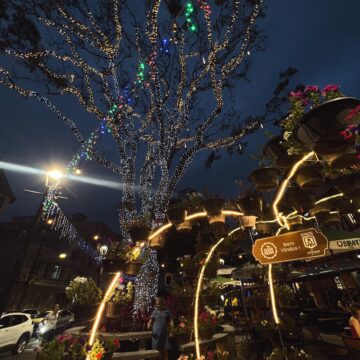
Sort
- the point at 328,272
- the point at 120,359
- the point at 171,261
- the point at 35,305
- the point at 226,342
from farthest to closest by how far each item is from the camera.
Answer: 1. the point at 35,305
2. the point at 171,261
3. the point at 328,272
4. the point at 226,342
5. the point at 120,359

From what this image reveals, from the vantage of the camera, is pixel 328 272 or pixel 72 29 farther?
pixel 328 272

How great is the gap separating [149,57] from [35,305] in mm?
31614

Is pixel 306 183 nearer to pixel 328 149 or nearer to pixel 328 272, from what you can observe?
pixel 328 149

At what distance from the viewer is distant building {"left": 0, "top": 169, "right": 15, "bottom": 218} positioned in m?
26.4

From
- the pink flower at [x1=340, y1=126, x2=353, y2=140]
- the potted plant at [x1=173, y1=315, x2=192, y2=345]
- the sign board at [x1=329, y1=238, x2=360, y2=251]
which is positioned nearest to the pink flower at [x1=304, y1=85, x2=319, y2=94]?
the pink flower at [x1=340, y1=126, x2=353, y2=140]

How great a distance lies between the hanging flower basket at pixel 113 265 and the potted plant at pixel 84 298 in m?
2.07

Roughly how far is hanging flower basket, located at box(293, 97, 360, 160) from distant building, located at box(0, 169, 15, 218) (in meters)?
31.8

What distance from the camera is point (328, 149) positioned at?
2.07 m

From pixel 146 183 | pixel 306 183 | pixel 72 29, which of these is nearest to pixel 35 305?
pixel 146 183

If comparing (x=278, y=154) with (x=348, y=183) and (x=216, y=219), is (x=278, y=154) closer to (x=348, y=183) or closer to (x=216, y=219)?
(x=348, y=183)

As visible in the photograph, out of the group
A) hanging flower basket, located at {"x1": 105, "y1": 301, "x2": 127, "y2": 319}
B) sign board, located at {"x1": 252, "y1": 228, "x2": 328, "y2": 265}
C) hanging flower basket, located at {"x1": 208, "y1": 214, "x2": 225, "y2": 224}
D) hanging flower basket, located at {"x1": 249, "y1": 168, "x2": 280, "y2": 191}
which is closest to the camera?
hanging flower basket, located at {"x1": 249, "y1": 168, "x2": 280, "y2": 191}

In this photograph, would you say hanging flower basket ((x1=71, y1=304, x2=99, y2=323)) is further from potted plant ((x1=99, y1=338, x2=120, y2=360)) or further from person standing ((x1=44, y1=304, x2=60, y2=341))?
person standing ((x1=44, y1=304, x2=60, y2=341))

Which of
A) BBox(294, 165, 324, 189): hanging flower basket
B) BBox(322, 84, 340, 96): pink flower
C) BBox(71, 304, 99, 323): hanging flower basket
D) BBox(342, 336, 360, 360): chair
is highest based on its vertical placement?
BBox(322, 84, 340, 96): pink flower

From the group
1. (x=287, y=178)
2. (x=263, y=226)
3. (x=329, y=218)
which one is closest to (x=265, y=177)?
(x=287, y=178)
